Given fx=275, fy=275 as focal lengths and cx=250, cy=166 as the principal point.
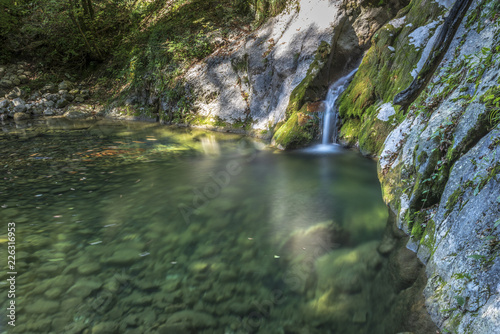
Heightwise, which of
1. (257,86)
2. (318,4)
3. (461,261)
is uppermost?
(318,4)

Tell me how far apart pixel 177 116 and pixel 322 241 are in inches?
498

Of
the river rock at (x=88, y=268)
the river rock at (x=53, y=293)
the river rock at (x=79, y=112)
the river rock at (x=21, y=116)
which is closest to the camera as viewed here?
the river rock at (x=53, y=293)

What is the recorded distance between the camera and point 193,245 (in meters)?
4.06

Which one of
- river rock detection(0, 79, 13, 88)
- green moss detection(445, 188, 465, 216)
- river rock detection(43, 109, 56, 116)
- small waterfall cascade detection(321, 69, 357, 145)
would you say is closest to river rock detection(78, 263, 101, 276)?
green moss detection(445, 188, 465, 216)

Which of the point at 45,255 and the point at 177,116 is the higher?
the point at 177,116

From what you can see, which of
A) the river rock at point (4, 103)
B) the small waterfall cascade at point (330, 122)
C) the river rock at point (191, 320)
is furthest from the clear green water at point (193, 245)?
the river rock at point (4, 103)

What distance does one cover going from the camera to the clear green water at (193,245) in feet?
9.45

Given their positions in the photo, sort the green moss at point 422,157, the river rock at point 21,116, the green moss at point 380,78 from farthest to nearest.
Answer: the river rock at point 21,116 < the green moss at point 380,78 < the green moss at point 422,157

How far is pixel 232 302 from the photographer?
10.0 ft

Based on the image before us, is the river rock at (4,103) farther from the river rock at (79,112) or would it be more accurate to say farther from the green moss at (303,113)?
the green moss at (303,113)

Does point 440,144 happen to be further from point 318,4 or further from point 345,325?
point 318,4

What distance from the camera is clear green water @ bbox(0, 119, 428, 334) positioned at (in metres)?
2.88

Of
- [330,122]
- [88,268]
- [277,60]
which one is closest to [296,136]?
[330,122]

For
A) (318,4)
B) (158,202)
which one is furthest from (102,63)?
(158,202)
